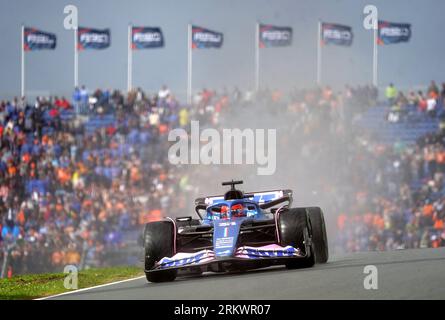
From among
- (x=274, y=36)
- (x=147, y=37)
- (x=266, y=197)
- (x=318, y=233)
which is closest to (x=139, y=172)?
(x=274, y=36)

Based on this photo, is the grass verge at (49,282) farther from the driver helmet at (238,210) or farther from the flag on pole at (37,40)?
the flag on pole at (37,40)

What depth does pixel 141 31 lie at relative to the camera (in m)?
41.7

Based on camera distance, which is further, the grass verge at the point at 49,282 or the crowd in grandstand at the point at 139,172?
the crowd in grandstand at the point at 139,172

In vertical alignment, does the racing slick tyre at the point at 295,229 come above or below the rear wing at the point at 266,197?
below

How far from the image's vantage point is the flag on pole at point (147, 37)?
41.6 metres

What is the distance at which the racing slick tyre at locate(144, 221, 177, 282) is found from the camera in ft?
50.3

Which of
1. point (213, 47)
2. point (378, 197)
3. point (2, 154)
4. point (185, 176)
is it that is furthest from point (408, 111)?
point (2, 154)

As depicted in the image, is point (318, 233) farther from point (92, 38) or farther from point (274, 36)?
point (92, 38)

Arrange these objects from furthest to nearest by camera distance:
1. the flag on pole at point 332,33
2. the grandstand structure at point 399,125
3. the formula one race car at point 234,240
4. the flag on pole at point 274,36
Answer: the flag on pole at point 274,36
the flag on pole at point 332,33
the grandstand structure at point 399,125
the formula one race car at point 234,240

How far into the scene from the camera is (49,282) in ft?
55.6

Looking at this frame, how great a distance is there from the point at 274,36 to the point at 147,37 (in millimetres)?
5311

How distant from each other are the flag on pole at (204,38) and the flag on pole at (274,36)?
6.50 feet

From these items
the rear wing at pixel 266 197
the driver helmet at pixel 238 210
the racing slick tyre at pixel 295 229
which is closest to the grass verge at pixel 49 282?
the rear wing at pixel 266 197
